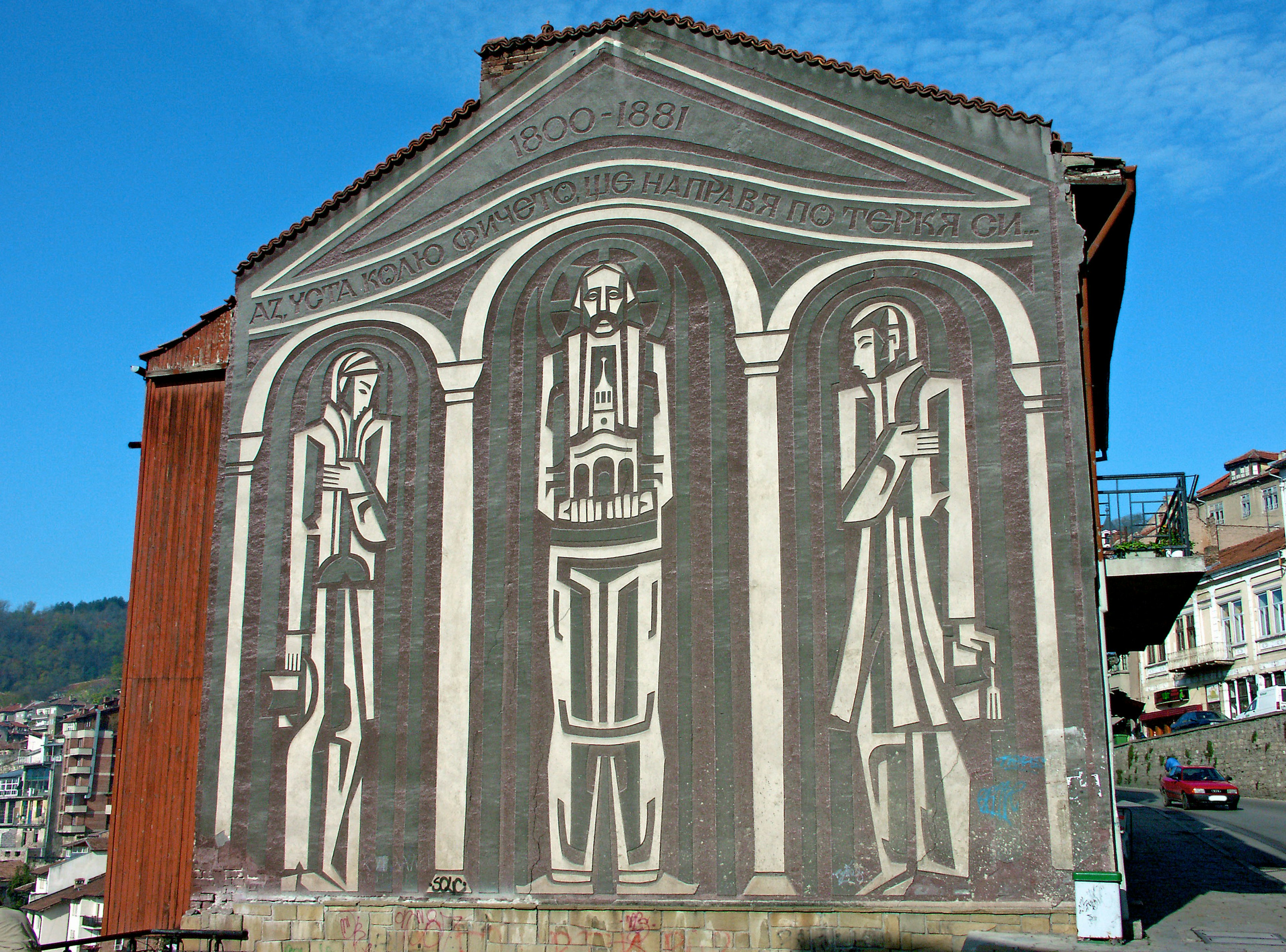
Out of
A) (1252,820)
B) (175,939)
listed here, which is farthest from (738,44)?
(1252,820)

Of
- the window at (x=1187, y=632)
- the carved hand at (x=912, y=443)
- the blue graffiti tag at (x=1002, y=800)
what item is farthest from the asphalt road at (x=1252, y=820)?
the window at (x=1187, y=632)

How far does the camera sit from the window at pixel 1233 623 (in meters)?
48.0

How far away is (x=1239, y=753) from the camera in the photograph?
36.6m

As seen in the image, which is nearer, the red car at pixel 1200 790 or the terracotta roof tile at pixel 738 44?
the terracotta roof tile at pixel 738 44

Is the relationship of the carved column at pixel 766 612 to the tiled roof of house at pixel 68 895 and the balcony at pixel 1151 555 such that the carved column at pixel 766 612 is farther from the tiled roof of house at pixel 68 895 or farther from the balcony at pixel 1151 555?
the tiled roof of house at pixel 68 895

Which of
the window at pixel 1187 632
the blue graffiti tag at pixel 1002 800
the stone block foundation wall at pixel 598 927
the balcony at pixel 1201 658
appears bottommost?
the stone block foundation wall at pixel 598 927

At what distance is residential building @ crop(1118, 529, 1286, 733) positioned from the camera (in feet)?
150

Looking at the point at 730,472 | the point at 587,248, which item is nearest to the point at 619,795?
the point at 730,472

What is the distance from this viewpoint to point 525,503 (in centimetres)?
1510

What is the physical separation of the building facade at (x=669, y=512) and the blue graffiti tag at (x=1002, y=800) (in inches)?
1.5

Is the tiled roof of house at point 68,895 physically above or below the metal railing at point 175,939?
below

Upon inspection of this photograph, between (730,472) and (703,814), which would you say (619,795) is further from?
(730,472)

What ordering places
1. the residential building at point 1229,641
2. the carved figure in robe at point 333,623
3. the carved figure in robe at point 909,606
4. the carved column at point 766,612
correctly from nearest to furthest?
the carved figure in robe at point 909,606, the carved column at point 766,612, the carved figure in robe at point 333,623, the residential building at point 1229,641

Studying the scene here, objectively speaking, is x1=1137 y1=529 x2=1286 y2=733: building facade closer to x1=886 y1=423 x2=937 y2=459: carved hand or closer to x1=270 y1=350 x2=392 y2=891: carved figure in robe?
x1=886 y1=423 x2=937 y2=459: carved hand
